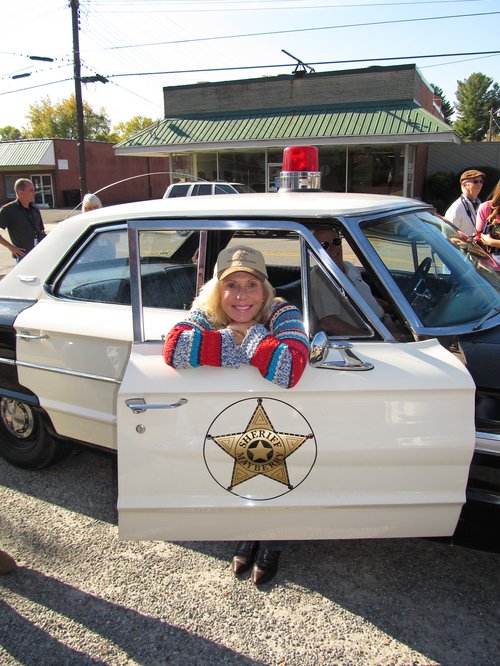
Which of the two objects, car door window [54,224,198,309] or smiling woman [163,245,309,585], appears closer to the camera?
smiling woman [163,245,309,585]

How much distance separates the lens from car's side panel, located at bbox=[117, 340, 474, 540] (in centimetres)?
192

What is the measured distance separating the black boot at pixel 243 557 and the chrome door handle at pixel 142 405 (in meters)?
0.97

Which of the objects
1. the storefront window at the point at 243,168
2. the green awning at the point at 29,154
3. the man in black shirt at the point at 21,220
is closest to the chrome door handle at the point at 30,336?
the man in black shirt at the point at 21,220

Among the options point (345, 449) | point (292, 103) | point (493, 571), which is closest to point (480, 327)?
point (345, 449)

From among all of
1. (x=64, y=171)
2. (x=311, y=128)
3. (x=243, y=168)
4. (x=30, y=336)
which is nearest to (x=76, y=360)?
(x=30, y=336)

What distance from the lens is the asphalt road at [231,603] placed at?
2062mm

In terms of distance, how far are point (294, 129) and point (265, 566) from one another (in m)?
20.2

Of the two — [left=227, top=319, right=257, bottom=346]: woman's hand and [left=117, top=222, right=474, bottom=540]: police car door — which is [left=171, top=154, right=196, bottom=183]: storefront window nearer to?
[left=227, top=319, right=257, bottom=346]: woman's hand

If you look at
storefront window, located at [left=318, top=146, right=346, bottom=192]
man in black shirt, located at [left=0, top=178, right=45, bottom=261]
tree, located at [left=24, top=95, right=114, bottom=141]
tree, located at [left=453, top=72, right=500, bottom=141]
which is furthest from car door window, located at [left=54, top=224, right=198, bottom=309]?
tree, located at [left=453, top=72, right=500, bottom=141]

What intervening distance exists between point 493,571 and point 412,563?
355mm

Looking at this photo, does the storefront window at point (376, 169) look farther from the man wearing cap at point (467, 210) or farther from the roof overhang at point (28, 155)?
the roof overhang at point (28, 155)

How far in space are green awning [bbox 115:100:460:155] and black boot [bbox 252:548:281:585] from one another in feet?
59.4

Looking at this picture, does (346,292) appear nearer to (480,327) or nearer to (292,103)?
(480,327)

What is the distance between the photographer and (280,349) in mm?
1922
